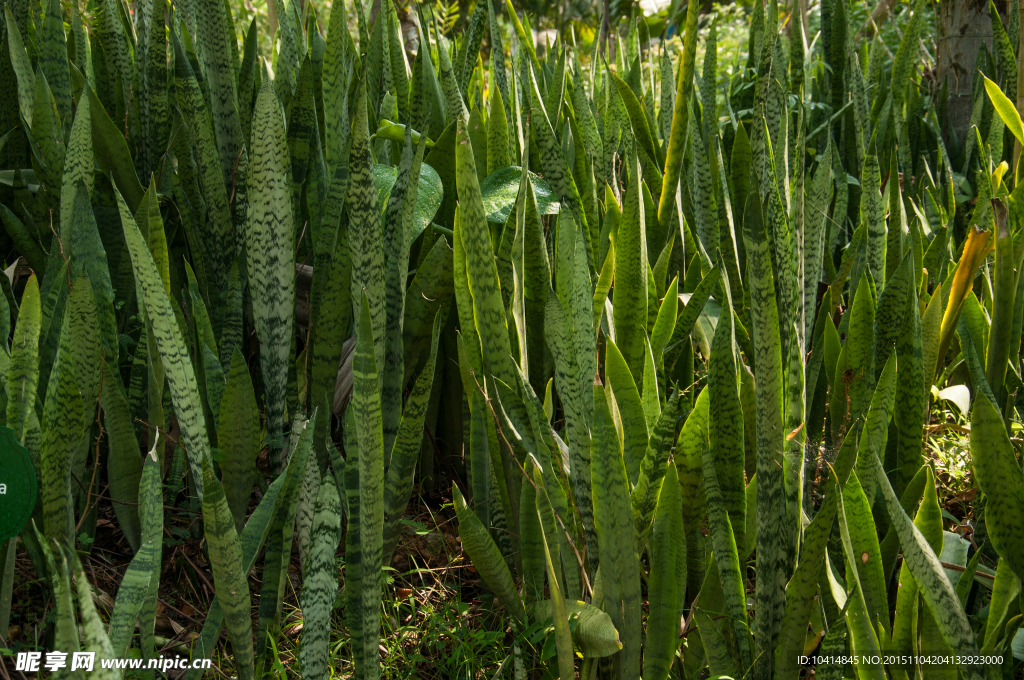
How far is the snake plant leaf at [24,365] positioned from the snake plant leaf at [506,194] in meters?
0.49

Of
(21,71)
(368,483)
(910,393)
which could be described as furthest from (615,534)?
(21,71)

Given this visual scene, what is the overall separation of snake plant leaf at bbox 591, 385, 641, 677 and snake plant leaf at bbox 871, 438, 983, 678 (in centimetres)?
20

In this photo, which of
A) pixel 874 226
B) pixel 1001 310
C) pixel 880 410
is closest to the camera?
pixel 880 410

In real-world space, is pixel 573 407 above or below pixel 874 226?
below

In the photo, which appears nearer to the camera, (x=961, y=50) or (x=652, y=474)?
(x=652, y=474)

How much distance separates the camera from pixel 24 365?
661 millimetres

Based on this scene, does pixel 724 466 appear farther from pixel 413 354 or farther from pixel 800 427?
pixel 413 354

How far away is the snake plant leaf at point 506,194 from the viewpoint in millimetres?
916

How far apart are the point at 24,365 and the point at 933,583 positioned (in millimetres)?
795

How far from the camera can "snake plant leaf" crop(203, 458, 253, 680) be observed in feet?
1.84

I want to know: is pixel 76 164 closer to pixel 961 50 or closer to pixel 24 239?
pixel 24 239

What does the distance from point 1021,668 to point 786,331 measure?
42 centimetres

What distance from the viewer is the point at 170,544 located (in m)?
0.84

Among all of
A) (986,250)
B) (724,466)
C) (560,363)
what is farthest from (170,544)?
(986,250)
